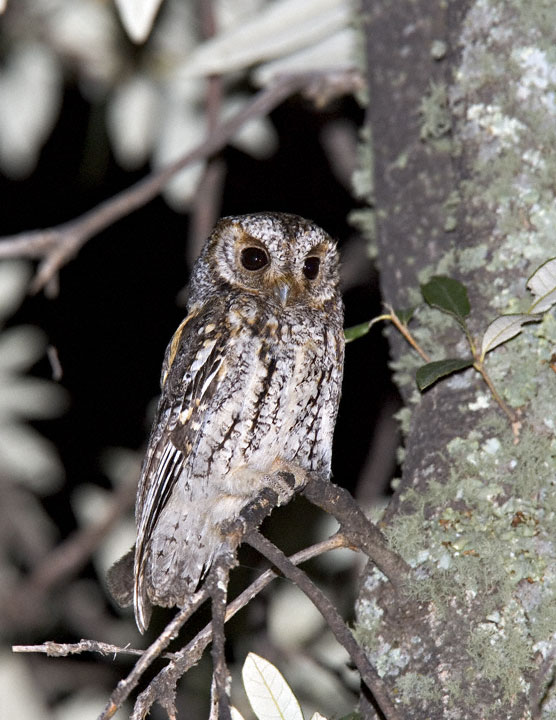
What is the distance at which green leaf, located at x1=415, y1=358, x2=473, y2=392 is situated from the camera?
5.82ft

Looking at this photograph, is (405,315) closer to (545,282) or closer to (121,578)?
(545,282)

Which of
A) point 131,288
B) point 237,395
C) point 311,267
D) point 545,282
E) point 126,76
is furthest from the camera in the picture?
point 131,288

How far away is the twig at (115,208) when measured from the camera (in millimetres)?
2592

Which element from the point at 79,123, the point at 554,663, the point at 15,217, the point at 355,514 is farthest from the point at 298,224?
the point at 15,217

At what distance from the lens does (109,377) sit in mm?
4176

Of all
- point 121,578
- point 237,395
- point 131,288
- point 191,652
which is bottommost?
point 121,578

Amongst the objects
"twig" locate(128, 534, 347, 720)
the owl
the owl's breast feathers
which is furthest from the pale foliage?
"twig" locate(128, 534, 347, 720)

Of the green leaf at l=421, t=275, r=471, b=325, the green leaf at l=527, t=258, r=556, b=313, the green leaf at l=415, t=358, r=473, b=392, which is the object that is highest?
the green leaf at l=527, t=258, r=556, b=313

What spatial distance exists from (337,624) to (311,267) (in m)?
1.38

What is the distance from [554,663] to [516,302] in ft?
2.46

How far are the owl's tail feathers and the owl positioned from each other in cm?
3

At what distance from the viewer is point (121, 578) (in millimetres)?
2334

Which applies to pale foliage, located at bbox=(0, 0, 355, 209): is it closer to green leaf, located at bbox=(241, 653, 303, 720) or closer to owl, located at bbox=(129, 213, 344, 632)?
owl, located at bbox=(129, 213, 344, 632)

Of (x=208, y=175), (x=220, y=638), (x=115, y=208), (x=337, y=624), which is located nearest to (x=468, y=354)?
(x=337, y=624)
